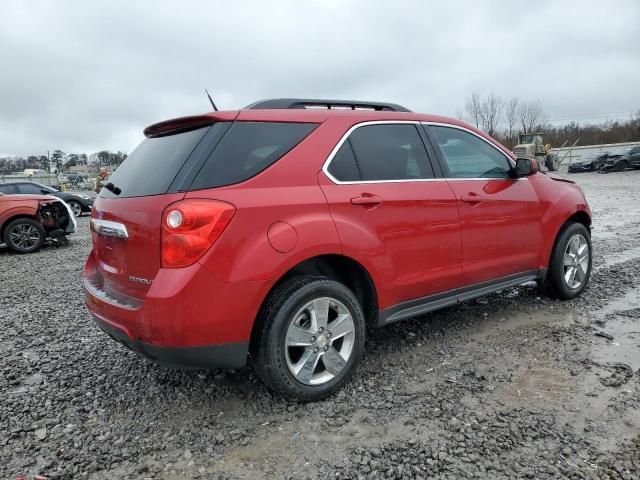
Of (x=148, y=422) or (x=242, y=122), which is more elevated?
(x=242, y=122)

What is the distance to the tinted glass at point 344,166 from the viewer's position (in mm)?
3039

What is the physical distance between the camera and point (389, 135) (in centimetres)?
344

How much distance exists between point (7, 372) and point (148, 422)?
4.88ft

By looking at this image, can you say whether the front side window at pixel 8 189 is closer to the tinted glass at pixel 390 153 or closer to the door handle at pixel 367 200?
the tinted glass at pixel 390 153

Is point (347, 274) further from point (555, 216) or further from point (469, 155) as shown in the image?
point (555, 216)

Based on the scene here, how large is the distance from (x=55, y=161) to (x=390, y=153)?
81.9m

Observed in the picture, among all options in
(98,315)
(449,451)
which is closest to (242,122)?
(98,315)

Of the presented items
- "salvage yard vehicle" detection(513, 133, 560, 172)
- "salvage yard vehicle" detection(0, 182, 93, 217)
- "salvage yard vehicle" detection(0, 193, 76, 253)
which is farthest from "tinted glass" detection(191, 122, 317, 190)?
"salvage yard vehicle" detection(513, 133, 560, 172)

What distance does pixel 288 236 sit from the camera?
2.71m

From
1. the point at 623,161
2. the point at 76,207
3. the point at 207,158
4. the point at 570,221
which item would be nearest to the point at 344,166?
the point at 207,158

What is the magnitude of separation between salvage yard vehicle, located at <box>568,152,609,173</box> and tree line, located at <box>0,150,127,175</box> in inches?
1873

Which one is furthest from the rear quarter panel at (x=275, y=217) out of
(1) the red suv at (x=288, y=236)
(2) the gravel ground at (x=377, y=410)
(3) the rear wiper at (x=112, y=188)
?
(2) the gravel ground at (x=377, y=410)

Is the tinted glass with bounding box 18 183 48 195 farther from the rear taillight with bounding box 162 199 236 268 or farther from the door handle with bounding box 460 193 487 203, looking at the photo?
the door handle with bounding box 460 193 487 203

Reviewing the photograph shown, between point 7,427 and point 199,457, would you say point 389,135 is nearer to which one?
point 199,457
